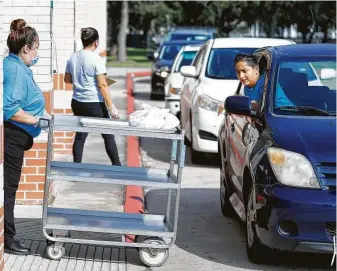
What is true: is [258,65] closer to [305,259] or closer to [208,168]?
[305,259]

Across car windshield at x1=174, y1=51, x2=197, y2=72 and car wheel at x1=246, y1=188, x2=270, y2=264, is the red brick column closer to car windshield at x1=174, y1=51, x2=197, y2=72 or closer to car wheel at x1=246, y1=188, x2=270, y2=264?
car wheel at x1=246, y1=188, x2=270, y2=264

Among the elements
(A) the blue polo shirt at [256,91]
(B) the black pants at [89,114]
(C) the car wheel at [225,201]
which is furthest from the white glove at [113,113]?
(A) the blue polo shirt at [256,91]

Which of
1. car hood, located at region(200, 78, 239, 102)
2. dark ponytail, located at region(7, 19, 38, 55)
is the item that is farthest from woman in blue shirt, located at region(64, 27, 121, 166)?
dark ponytail, located at region(7, 19, 38, 55)

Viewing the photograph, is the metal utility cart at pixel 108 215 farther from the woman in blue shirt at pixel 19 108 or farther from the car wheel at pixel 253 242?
the car wheel at pixel 253 242

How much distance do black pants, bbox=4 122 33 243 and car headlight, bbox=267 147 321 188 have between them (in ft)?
6.38

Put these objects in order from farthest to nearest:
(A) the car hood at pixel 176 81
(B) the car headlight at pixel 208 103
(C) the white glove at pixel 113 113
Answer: (A) the car hood at pixel 176 81 → (B) the car headlight at pixel 208 103 → (C) the white glove at pixel 113 113

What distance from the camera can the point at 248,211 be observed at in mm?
8281

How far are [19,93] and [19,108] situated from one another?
117 mm

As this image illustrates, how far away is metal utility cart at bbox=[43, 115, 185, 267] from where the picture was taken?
764cm

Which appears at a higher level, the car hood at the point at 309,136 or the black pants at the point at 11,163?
the car hood at the point at 309,136

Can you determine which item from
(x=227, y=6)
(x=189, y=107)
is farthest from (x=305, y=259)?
(x=227, y=6)

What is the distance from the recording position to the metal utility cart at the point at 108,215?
764 cm

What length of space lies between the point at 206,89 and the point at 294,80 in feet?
17.8

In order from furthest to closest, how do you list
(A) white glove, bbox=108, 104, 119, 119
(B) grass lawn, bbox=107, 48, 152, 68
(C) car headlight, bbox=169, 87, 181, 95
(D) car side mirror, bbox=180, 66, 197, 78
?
(B) grass lawn, bbox=107, 48, 152, 68 < (C) car headlight, bbox=169, 87, 181, 95 < (D) car side mirror, bbox=180, 66, 197, 78 < (A) white glove, bbox=108, 104, 119, 119
